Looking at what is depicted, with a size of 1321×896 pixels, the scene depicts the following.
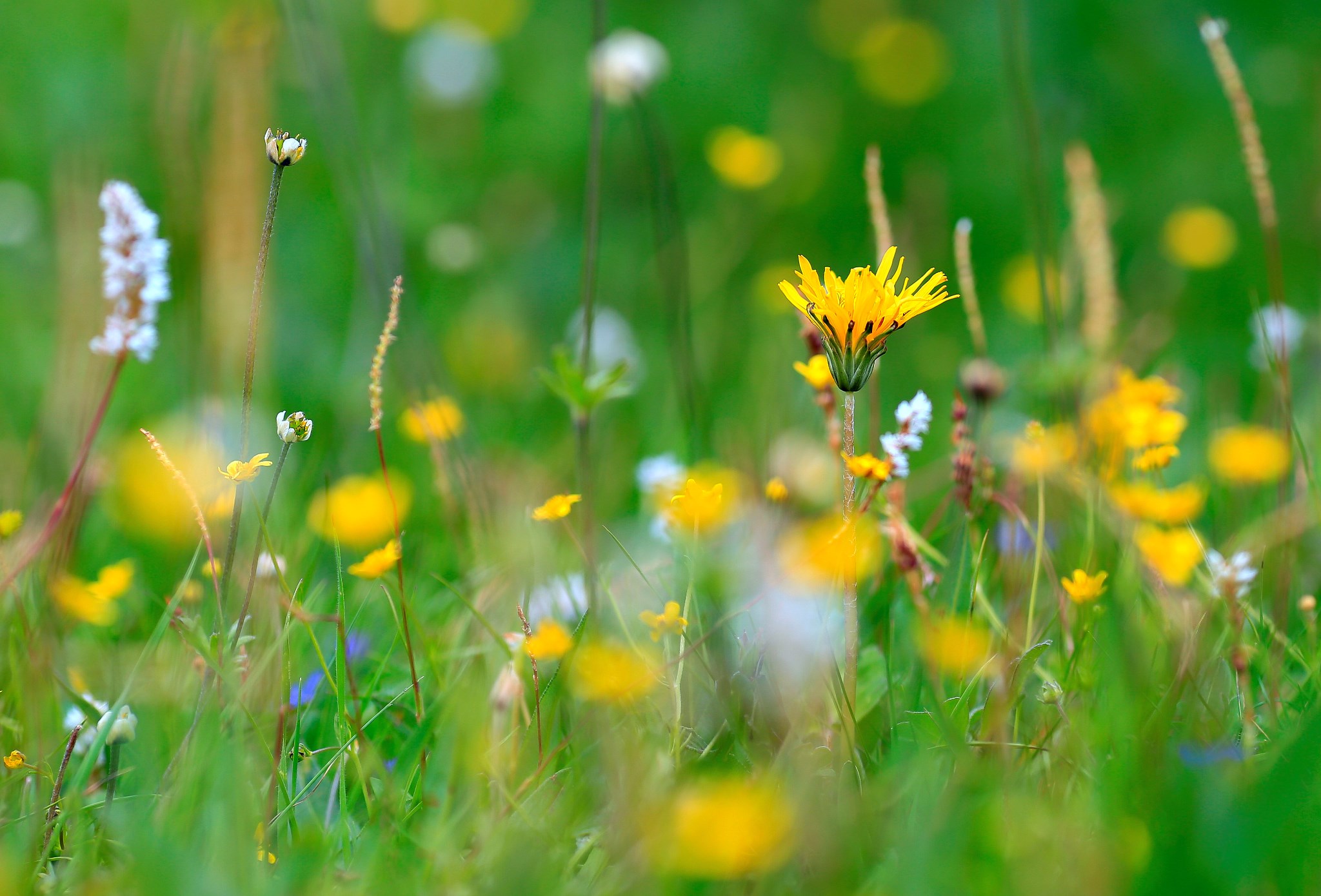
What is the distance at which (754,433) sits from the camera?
5.57ft

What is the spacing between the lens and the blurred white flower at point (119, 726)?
86 centimetres

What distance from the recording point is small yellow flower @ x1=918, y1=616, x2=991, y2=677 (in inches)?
34.7

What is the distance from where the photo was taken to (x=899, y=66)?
10.1ft

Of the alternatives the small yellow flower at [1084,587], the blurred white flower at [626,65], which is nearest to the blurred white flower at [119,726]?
the small yellow flower at [1084,587]

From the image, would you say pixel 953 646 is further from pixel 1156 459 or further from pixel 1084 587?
pixel 1156 459

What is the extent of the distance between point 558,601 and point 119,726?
49 centimetres

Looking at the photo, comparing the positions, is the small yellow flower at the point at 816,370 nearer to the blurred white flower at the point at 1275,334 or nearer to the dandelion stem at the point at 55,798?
the dandelion stem at the point at 55,798

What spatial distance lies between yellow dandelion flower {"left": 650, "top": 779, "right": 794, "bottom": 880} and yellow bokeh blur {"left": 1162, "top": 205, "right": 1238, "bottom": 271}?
246 cm

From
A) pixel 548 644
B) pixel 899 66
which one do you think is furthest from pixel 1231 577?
pixel 899 66

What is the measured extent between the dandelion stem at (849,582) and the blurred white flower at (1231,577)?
1.23 ft

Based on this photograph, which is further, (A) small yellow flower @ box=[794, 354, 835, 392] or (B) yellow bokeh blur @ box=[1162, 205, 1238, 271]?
(B) yellow bokeh blur @ box=[1162, 205, 1238, 271]

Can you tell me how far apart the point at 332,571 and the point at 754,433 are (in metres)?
0.66

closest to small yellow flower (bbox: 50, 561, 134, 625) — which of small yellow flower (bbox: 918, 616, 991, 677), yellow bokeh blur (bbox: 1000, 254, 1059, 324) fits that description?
small yellow flower (bbox: 918, 616, 991, 677)

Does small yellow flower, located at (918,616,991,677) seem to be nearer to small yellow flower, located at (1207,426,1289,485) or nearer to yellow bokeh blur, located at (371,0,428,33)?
small yellow flower, located at (1207,426,1289,485)
